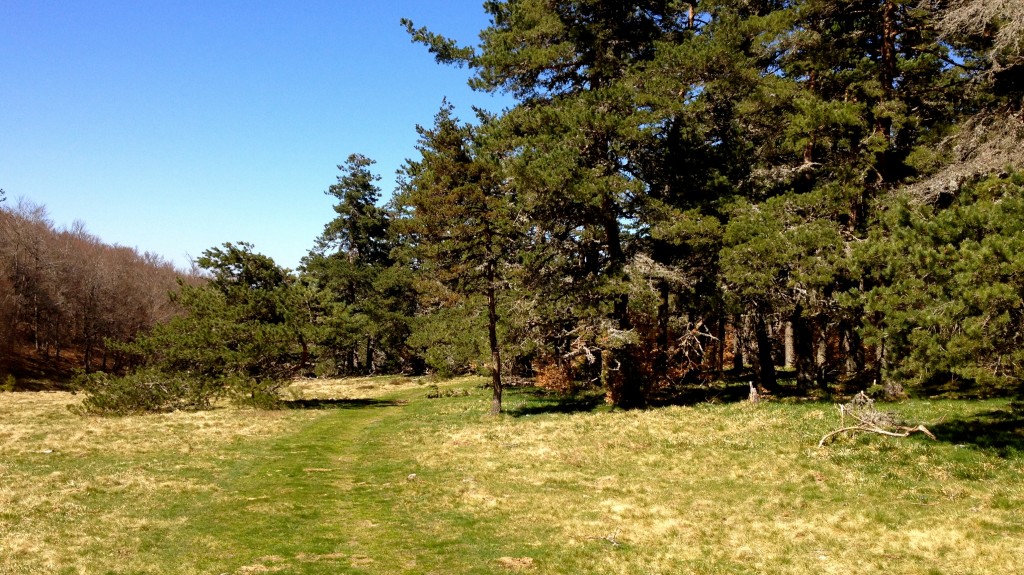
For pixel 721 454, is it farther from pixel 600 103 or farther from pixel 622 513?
pixel 600 103

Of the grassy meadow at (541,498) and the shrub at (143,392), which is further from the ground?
the shrub at (143,392)

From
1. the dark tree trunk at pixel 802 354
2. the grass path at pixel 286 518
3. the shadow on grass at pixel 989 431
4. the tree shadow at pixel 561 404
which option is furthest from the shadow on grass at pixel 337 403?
the shadow on grass at pixel 989 431

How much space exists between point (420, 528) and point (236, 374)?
21434 mm

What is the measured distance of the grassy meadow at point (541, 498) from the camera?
29.8ft

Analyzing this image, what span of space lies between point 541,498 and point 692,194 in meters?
14.5

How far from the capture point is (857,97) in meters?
20.0

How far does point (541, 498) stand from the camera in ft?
42.2

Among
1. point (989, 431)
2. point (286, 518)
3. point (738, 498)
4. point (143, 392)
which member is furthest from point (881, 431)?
point (143, 392)

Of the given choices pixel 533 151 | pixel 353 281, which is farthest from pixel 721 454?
pixel 353 281

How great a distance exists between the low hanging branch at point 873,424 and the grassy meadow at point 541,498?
26 centimetres

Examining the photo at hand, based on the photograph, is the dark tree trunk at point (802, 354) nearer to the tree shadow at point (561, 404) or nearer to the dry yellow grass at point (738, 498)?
the dry yellow grass at point (738, 498)

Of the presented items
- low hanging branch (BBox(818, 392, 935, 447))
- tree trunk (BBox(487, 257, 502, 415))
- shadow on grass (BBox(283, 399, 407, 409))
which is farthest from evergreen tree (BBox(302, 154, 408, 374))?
low hanging branch (BBox(818, 392, 935, 447))

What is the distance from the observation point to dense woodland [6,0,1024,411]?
51.1 feet

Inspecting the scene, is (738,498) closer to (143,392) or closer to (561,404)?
A: (561,404)
